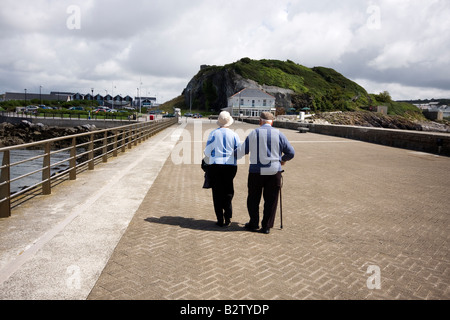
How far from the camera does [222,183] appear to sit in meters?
5.38

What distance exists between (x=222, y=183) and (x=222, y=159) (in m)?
0.38

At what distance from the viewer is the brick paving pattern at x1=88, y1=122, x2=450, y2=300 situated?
11.7ft

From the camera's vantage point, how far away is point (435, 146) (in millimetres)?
17375

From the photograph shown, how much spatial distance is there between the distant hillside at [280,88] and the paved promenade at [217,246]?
105180mm

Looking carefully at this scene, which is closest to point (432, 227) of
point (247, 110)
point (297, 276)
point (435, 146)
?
point (297, 276)

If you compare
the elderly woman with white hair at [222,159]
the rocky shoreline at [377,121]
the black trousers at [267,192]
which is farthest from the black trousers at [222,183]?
the rocky shoreline at [377,121]

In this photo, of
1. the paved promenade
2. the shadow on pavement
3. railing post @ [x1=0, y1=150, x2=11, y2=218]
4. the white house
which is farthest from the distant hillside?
railing post @ [x1=0, y1=150, x2=11, y2=218]

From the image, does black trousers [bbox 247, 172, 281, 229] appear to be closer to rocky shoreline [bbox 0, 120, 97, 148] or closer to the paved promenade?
the paved promenade

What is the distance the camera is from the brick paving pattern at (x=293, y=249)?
3562 mm

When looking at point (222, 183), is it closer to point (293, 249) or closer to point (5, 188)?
point (293, 249)

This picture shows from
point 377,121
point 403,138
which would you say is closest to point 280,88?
point 377,121

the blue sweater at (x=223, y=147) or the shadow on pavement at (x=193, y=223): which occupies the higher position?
the blue sweater at (x=223, y=147)

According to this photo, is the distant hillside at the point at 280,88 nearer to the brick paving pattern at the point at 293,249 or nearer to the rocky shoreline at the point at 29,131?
the rocky shoreline at the point at 29,131
